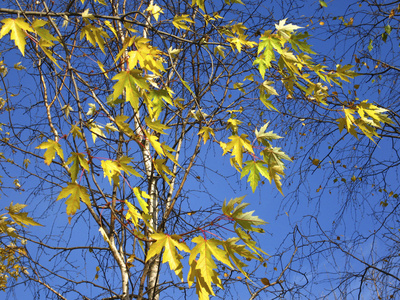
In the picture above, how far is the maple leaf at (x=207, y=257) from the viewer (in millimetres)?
1220

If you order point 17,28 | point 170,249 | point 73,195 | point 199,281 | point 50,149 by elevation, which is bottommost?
point 199,281

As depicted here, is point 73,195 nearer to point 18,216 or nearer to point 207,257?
point 18,216

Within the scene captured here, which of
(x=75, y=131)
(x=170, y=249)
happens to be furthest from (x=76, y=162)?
(x=170, y=249)

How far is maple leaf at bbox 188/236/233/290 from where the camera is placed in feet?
4.00

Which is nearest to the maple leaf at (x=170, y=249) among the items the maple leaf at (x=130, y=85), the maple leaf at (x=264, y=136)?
the maple leaf at (x=130, y=85)

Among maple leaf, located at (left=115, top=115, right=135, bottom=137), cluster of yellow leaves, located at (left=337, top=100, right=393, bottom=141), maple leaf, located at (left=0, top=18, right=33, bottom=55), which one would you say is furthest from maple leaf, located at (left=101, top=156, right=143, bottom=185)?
cluster of yellow leaves, located at (left=337, top=100, right=393, bottom=141)

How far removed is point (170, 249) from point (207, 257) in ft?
0.51

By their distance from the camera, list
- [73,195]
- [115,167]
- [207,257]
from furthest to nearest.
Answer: [115,167]
[73,195]
[207,257]

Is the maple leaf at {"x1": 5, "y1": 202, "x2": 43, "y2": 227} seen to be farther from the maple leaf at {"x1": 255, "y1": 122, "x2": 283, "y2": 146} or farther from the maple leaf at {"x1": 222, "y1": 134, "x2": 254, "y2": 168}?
the maple leaf at {"x1": 255, "y1": 122, "x2": 283, "y2": 146}

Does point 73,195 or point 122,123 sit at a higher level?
point 122,123

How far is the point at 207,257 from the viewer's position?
1.25 meters

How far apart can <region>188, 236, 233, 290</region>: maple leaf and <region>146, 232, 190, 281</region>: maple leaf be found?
0.19 ft

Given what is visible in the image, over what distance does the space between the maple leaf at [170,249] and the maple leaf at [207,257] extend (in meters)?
0.06

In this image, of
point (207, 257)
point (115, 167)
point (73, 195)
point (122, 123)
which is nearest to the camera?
point (207, 257)
